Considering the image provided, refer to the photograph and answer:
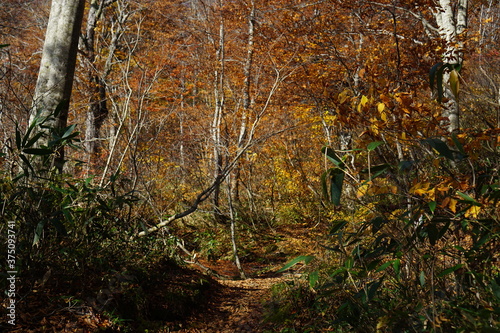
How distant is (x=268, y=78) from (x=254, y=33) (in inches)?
51.3

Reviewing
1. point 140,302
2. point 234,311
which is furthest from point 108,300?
point 234,311

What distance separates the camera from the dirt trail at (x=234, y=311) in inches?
158

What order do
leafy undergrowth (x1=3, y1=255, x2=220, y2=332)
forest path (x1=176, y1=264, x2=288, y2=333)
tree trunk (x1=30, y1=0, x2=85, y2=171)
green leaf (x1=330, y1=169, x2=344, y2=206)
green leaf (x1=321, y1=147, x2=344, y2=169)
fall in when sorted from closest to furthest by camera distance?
green leaf (x1=330, y1=169, x2=344, y2=206)
green leaf (x1=321, y1=147, x2=344, y2=169)
leafy undergrowth (x1=3, y1=255, x2=220, y2=332)
tree trunk (x1=30, y1=0, x2=85, y2=171)
forest path (x1=176, y1=264, x2=288, y2=333)

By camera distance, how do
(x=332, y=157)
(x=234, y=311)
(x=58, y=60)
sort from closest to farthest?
1. (x=332, y=157)
2. (x=58, y=60)
3. (x=234, y=311)

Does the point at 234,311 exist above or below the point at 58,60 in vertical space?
below

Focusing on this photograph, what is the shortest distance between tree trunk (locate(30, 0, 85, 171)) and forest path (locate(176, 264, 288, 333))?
226cm

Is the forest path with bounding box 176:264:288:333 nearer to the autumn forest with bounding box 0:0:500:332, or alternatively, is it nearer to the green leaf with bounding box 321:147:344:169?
the autumn forest with bounding box 0:0:500:332

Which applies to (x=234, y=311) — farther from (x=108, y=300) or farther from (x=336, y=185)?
(x=336, y=185)

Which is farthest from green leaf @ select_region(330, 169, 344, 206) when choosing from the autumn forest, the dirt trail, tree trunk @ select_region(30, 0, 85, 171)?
tree trunk @ select_region(30, 0, 85, 171)

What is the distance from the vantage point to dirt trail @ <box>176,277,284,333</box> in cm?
401

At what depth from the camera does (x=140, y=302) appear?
3617 mm

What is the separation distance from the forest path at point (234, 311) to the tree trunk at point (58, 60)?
2.26m

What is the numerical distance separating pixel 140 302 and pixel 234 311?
1326 mm

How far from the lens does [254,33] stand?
35.6ft
